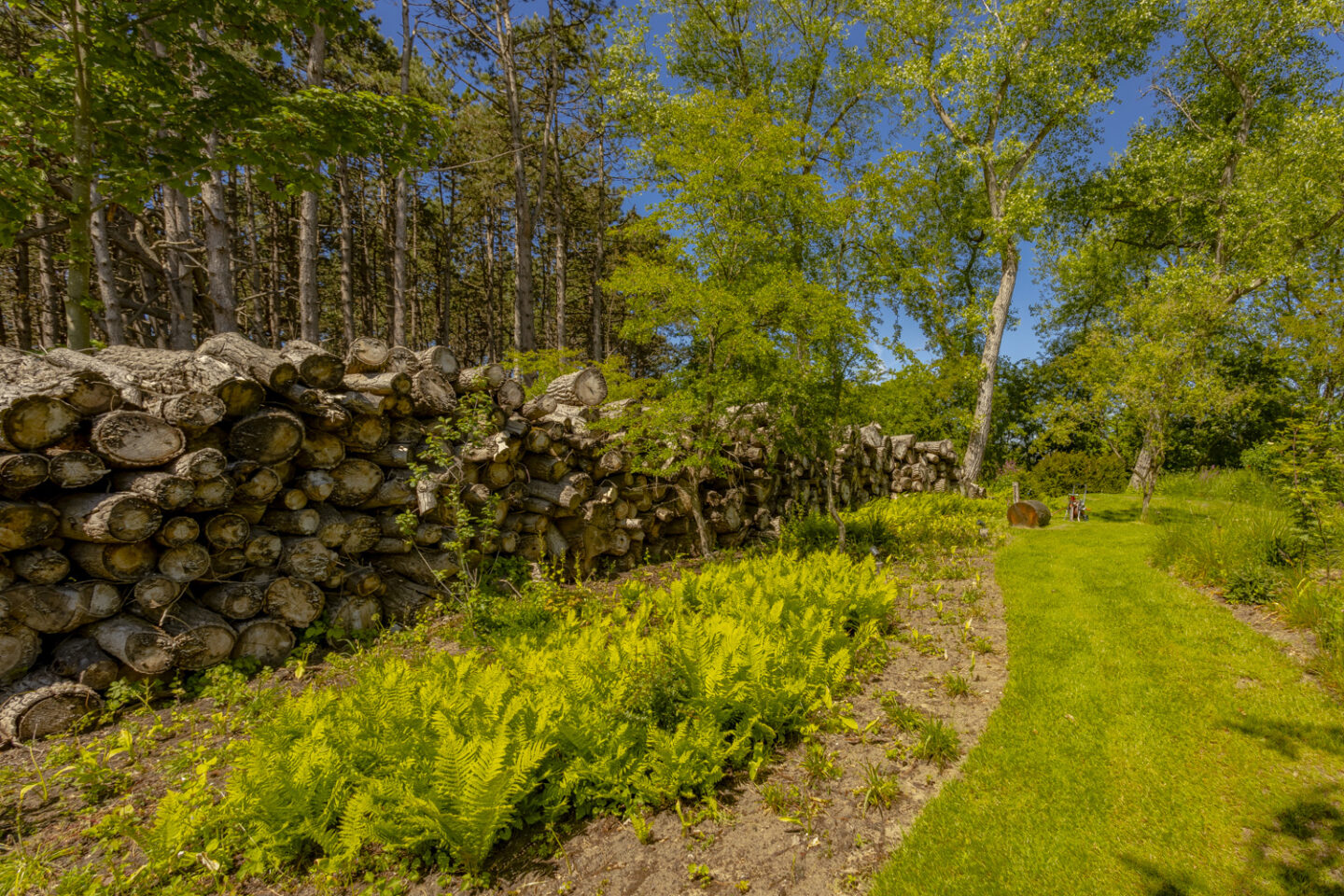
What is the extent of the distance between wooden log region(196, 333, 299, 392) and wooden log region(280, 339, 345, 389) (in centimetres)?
7

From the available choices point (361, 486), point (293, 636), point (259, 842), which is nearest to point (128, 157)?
point (361, 486)

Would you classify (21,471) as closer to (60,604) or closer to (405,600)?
(60,604)

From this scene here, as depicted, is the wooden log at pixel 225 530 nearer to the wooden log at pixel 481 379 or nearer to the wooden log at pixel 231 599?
the wooden log at pixel 231 599

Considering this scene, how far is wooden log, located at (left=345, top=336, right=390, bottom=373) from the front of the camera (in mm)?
5438

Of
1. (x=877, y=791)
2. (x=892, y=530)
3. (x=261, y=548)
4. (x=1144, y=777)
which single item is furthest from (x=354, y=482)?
(x=892, y=530)

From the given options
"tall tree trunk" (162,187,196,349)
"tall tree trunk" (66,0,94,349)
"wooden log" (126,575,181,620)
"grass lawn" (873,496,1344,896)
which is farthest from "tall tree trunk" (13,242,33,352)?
"grass lawn" (873,496,1344,896)

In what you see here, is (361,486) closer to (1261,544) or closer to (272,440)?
(272,440)

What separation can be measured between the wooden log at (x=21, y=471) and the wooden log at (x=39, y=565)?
46cm

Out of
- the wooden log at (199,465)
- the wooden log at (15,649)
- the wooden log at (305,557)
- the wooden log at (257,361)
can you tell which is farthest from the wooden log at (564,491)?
the wooden log at (15,649)

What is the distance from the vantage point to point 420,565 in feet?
18.3

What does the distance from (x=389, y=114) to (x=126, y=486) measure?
403 cm

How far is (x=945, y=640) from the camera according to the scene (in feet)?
16.5

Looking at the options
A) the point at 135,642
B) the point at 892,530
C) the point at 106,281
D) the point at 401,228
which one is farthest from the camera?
the point at 401,228

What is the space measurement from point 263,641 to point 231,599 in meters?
0.46
